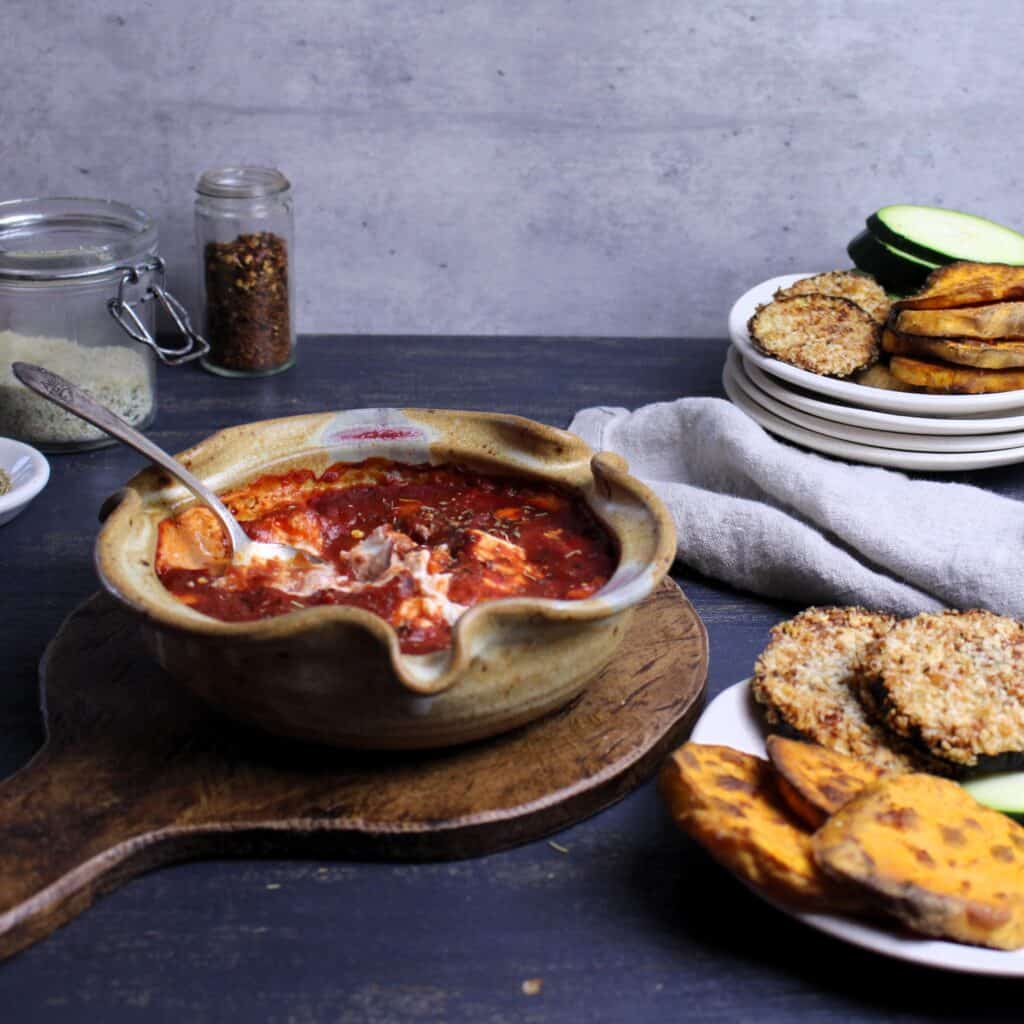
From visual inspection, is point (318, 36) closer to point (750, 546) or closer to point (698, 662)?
point (750, 546)

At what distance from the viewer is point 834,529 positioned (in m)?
2.10

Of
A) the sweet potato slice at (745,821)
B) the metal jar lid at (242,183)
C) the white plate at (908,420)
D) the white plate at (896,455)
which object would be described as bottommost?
the white plate at (896,455)

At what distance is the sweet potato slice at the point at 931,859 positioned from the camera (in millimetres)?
1248

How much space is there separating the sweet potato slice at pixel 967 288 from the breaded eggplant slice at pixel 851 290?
15 cm

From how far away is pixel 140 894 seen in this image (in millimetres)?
1441

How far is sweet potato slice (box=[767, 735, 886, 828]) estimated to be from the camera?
1.37 meters

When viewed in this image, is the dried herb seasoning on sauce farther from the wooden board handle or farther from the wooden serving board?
the wooden board handle

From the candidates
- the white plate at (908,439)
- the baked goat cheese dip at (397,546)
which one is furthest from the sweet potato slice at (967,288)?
the baked goat cheese dip at (397,546)

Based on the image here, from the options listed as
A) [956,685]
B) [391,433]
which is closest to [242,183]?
[391,433]

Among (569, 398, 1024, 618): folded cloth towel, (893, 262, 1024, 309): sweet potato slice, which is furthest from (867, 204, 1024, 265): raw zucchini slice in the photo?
(569, 398, 1024, 618): folded cloth towel

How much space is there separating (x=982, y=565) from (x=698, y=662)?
499 mm

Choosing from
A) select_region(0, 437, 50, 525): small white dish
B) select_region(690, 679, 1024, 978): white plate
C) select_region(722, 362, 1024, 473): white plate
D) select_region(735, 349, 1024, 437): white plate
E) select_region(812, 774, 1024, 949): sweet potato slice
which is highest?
select_region(812, 774, 1024, 949): sweet potato slice

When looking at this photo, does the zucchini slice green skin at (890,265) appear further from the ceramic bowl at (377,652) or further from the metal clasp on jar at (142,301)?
the metal clasp on jar at (142,301)

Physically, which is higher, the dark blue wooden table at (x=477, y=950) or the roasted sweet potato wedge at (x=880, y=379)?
the roasted sweet potato wedge at (x=880, y=379)
